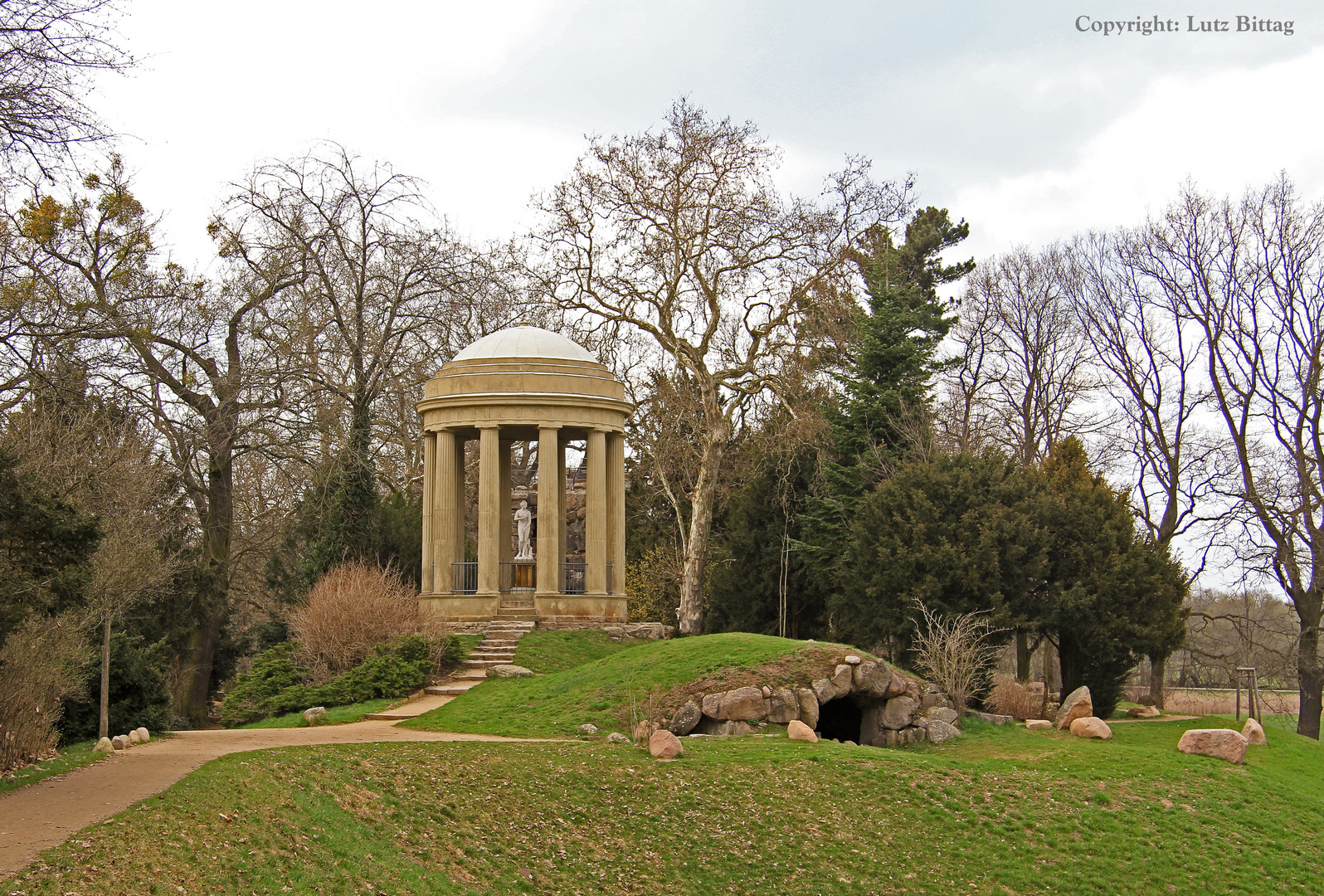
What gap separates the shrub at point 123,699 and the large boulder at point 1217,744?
1831cm

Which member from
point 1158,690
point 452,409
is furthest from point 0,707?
point 1158,690

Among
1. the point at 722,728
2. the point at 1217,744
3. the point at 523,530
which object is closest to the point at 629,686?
the point at 722,728

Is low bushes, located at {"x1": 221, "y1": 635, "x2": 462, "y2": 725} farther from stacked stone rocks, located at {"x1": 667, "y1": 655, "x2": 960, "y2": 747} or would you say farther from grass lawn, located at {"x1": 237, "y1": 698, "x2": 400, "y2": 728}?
stacked stone rocks, located at {"x1": 667, "y1": 655, "x2": 960, "y2": 747}

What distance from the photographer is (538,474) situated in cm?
3078

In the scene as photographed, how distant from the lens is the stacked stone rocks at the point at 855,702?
20.2m

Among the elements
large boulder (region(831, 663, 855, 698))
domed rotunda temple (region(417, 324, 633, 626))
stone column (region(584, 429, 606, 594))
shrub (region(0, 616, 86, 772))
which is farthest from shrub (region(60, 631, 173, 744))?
stone column (region(584, 429, 606, 594))

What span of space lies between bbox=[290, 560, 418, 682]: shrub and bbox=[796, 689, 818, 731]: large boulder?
30.1 feet

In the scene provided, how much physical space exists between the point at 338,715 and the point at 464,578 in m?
10.0

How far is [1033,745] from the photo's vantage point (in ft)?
68.9

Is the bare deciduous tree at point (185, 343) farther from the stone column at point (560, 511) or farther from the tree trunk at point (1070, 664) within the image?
the tree trunk at point (1070, 664)

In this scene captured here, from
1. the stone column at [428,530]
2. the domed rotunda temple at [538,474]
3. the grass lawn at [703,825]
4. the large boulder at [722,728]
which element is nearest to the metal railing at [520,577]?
the domed rotunda temple at [538,474]

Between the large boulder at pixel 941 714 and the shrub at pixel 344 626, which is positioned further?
the shrub at pixel 344 626

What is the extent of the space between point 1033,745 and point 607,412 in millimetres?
14380

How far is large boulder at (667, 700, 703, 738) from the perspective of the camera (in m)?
20.2
